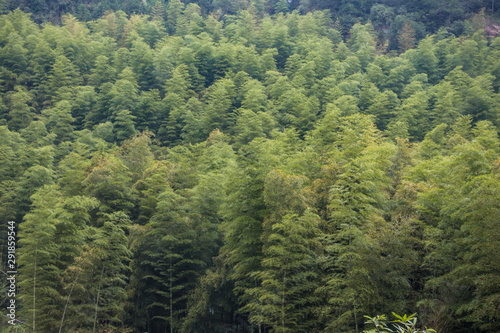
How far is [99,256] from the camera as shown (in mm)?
15312

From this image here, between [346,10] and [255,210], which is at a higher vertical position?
[346,10]

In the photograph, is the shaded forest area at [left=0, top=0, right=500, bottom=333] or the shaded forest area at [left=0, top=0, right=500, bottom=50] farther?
the shaded forest area at [left=0, top=0, right=500, bottom=50]

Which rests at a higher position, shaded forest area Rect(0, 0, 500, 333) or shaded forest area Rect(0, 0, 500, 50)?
shaded forest area Rect(0, 0, 500, 50)

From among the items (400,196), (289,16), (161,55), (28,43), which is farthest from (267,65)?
(400,196)

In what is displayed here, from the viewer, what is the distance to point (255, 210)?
14.9m

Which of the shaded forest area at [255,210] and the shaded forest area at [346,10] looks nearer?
the shaded forest area at [255,210]

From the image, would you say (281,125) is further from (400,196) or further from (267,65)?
(400,196)

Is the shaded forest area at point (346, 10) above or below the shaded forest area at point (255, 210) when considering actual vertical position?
above

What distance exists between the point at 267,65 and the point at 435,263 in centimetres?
3496

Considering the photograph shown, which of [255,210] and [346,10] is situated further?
[346,10]

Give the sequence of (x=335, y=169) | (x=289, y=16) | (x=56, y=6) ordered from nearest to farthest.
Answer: (x=335, y=169), (x=289, y=16), (x=56, y=6)

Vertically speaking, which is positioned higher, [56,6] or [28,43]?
[56,6]

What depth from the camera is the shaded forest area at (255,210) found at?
38.8ft

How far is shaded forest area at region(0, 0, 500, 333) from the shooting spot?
11.8 m
